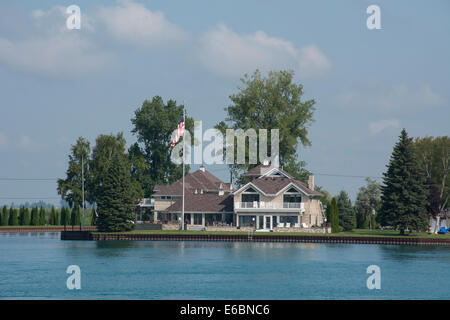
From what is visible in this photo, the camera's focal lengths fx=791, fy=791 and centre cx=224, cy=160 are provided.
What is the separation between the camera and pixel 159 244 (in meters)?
87.4

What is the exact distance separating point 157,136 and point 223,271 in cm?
6878

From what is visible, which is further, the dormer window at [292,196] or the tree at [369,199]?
the tree at [369,199]

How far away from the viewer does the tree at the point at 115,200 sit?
9175cm

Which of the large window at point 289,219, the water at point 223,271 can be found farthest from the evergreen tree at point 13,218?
the large window at point 289,219

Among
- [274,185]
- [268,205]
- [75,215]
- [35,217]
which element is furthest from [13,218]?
[274,185]

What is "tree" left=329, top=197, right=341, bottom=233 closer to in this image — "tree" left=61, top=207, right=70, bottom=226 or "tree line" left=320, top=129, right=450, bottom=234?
"tree line" left=320, top=129, right=450, bottom=234

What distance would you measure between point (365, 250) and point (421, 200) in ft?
40.6

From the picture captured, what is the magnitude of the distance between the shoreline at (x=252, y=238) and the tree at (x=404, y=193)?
118 inches

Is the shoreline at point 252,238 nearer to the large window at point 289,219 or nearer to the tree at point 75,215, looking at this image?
the large window at point 289,219

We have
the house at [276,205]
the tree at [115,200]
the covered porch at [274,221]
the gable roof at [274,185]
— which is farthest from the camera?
the gable roof at [274,185]

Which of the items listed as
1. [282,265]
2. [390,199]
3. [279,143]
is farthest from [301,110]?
[282,265]

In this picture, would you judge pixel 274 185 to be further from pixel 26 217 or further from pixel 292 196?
pixel 26 217

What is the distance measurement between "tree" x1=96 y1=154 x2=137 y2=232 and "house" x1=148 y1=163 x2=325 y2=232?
998 cm
